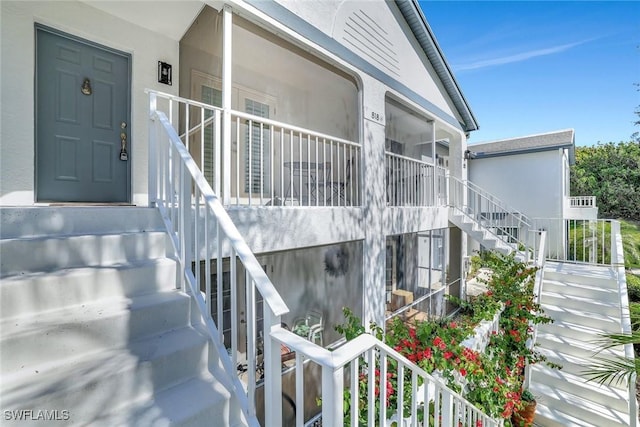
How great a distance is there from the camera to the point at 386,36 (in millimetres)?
5945

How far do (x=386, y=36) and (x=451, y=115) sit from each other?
3955 millimetres

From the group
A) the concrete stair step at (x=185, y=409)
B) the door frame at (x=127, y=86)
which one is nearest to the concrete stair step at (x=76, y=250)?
the concrete stair step at (x=185, y=409)

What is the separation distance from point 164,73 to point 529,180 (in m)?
14.4

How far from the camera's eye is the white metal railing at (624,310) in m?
4.32

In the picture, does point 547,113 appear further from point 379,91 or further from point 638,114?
point 379,91

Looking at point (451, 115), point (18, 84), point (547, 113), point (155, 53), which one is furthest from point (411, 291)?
point (547, 113)

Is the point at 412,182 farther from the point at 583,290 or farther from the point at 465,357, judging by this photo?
the point at 583,290

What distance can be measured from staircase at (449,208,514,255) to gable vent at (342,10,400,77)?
415 centimetres

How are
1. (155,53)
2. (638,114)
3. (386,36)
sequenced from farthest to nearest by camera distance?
(638,114) < (386,36) < (155,53)

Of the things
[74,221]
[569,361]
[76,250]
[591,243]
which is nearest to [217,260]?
[76,250]

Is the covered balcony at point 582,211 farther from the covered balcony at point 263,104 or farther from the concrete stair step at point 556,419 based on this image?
the covered balcony at point 263,104

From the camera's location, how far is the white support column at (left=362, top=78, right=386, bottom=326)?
503cm

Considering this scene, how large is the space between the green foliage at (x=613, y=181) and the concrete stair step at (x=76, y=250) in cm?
2589

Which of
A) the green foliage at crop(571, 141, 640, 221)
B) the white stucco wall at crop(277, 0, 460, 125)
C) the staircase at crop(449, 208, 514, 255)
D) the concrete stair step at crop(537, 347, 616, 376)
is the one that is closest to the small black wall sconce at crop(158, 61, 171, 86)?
the white stucco wall at crop(277, 0, 460, 125)
